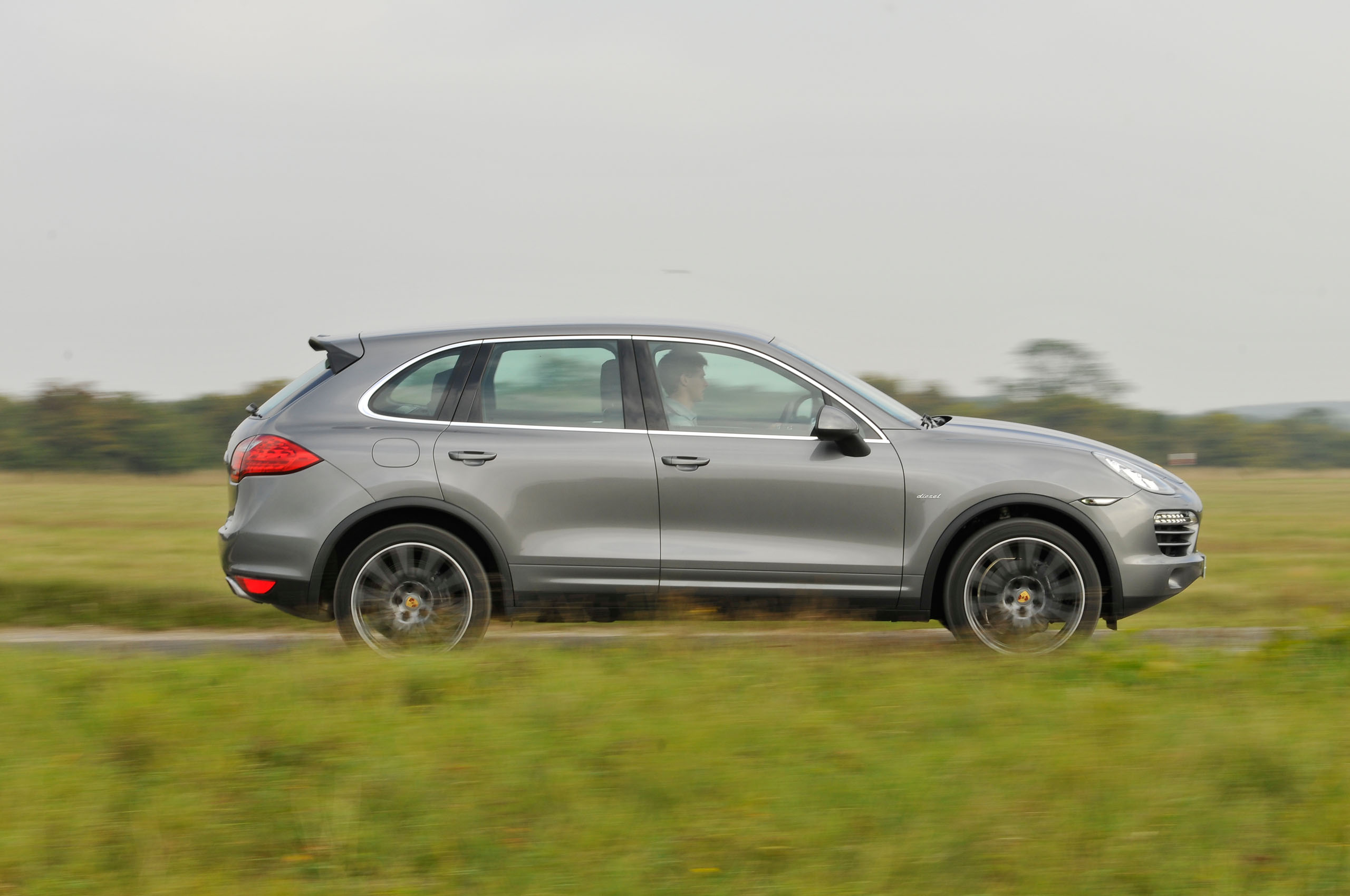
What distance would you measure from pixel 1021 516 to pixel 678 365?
1863mm

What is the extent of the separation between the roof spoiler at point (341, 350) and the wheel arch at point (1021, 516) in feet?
9.93

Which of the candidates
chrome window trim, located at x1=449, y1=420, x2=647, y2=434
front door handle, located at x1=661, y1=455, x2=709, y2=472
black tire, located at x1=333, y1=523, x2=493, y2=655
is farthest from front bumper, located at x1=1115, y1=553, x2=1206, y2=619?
black tire, located at x1=333, y1=523, x2=493, y2=655

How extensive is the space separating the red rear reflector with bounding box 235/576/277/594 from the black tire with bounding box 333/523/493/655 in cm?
33

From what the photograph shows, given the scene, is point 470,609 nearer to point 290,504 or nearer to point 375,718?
point 290,504

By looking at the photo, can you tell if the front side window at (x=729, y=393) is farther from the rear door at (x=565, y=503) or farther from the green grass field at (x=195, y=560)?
the green grass field at (x=195, y=560)

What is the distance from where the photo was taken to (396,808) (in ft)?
11.8

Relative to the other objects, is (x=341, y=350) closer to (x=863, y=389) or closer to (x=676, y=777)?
(x=863, y=389)

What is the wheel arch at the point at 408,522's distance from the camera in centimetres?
587

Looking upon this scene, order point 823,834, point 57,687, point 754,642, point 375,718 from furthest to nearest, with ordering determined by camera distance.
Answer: point 754,642 → point 57,687 → point 375,718 → point 823,834

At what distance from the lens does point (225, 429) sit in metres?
20.1

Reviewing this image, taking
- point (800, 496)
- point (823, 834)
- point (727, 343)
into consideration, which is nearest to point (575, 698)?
point (823, 834)

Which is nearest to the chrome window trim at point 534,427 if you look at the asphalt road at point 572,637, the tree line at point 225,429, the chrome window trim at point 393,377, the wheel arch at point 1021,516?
the chrome window trim at point 393,377

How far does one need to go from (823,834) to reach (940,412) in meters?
3.79

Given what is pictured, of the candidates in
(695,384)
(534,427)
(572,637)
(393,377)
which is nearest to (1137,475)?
(695,384)
